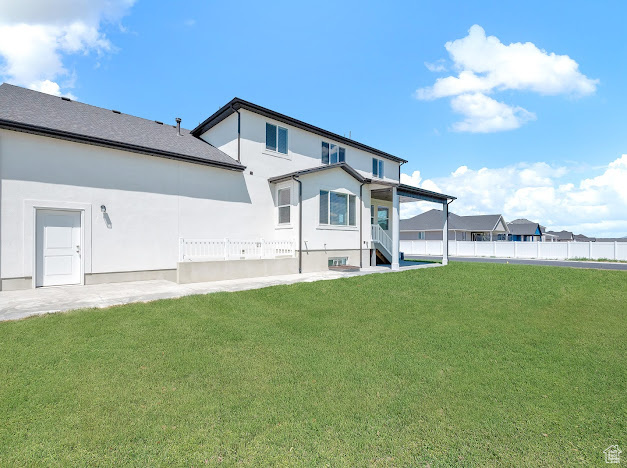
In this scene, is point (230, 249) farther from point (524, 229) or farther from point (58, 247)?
point (524, 229)

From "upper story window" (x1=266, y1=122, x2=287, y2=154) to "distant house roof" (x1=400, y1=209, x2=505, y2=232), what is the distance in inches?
1155

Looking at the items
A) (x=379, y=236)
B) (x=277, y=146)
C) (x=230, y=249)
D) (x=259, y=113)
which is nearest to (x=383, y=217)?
(x=379, y=236)

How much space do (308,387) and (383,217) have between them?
54.3 feet

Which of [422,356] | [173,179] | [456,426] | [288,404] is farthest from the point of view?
[173,179]

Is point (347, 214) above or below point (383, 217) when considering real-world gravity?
below

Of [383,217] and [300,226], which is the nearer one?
[300,226]

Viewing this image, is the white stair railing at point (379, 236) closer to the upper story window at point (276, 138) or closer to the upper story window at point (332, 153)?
the upper story window at point (332, 153)

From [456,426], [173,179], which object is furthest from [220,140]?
[456,426]

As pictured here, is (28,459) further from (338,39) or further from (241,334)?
(338,39)

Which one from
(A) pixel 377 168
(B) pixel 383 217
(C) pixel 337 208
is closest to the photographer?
(C) pixel 337 208

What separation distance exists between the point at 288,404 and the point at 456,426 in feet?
5.43

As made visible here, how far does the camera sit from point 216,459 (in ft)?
7.87

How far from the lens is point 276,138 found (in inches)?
554

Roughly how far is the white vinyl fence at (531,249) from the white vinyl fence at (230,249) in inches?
896
